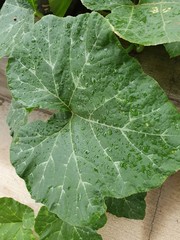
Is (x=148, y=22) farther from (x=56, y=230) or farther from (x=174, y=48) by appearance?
(x=56, y=230)

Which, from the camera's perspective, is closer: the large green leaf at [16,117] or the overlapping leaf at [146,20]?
the overlapping leaf at [146,20]

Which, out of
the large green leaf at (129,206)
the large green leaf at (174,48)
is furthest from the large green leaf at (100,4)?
the large green leaf at (129,206)

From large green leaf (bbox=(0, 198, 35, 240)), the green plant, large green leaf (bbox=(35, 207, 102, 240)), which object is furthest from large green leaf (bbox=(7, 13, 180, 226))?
large green leaf (bbox=(0, 198, 35, 240))

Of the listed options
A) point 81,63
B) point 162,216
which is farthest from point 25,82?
point 162,216

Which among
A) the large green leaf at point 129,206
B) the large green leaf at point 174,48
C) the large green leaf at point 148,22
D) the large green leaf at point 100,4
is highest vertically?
the large green leaf at point 100,4

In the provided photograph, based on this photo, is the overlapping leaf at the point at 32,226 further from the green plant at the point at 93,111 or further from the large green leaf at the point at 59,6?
the large green leaf at the point at 59,6

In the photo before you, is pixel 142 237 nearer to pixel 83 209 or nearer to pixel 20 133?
pixel 83 209
